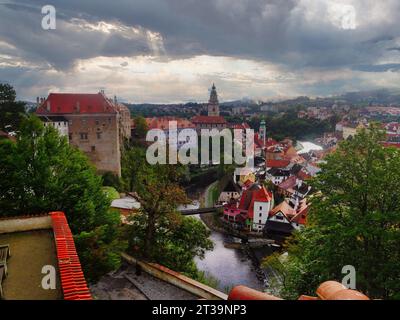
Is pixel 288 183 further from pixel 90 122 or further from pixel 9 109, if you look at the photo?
pixel 9 109

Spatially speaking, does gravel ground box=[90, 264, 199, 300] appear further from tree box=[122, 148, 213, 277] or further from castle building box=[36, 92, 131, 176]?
castle building box=[36, 92, 131, 176]

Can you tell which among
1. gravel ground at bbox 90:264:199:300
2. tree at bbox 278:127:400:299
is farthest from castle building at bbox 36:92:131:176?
tree at bbox 278:127:400:299

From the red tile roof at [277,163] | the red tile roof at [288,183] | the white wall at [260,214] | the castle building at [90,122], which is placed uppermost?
the castle building at [90,122]

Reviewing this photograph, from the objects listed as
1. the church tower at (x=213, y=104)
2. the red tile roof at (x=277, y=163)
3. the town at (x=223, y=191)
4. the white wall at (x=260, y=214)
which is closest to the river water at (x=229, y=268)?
the town at (x=223, y=191)

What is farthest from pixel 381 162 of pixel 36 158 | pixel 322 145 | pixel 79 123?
pixel 322 145

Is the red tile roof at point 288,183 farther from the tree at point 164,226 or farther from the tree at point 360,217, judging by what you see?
the tree at point 360,217

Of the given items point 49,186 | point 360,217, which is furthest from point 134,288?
point 360,217

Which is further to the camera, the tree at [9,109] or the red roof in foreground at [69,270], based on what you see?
the tree at [9,109]

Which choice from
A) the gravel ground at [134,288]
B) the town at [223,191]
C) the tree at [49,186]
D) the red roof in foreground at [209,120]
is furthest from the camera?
the red roof in foreground at [209,120]
